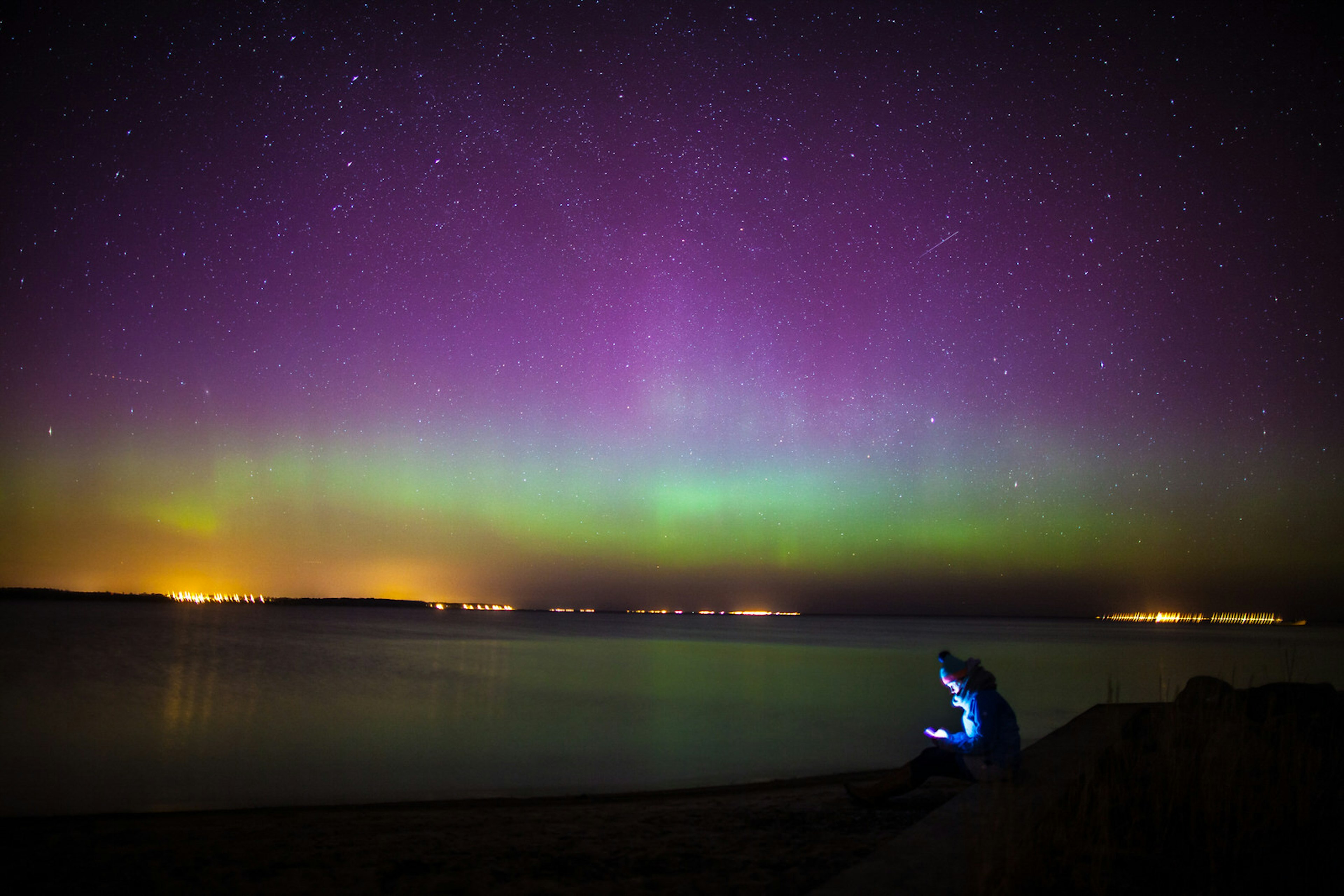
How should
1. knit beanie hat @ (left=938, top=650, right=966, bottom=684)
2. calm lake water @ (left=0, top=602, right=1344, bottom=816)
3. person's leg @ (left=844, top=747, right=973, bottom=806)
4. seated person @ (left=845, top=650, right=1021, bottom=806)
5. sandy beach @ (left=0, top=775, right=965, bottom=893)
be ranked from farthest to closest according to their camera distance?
1. calm lake water @ (left=0, top=602, right=1344, bottom=816)
2. knit beanie hat @ (left=938, top=650, right=966, bottom=684)
3. person's leg @ (left=844, top=747, right=973, bottom=806)
4. seated person @ (left=845, top=650, right=1021, bottom=806)
5. sandy beach @ (left=0, top=775, right=965, bottom=893)

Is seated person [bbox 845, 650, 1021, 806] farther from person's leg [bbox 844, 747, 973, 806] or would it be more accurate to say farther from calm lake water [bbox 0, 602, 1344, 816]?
calm lake water [bbox 0, 602, 1344, 816]

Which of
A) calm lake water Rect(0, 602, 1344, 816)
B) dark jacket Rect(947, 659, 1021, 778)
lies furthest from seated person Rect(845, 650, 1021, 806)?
calm lake water Rect(0, 602, 1344, 816)

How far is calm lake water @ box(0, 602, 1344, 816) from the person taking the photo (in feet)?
38.5

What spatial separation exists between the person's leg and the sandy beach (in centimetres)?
17

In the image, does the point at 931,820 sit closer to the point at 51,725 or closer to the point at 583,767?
the point at 583,767

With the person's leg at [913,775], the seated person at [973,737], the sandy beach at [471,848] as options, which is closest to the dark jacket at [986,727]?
the seated person at [973,737]

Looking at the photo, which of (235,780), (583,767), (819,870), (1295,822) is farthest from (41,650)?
(1295,822)

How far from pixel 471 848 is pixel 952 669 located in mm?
4294

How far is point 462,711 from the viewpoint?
19.3 metres

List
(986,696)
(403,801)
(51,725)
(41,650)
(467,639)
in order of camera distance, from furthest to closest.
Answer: (467,639)
(41,650)
(51,725)
(403,801)
(986,696)

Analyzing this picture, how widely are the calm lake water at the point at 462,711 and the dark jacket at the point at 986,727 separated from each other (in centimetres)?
259

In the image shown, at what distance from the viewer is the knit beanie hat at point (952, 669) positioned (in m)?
6.96

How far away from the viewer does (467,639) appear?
6397 centimetres

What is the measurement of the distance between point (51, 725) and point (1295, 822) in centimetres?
1907
